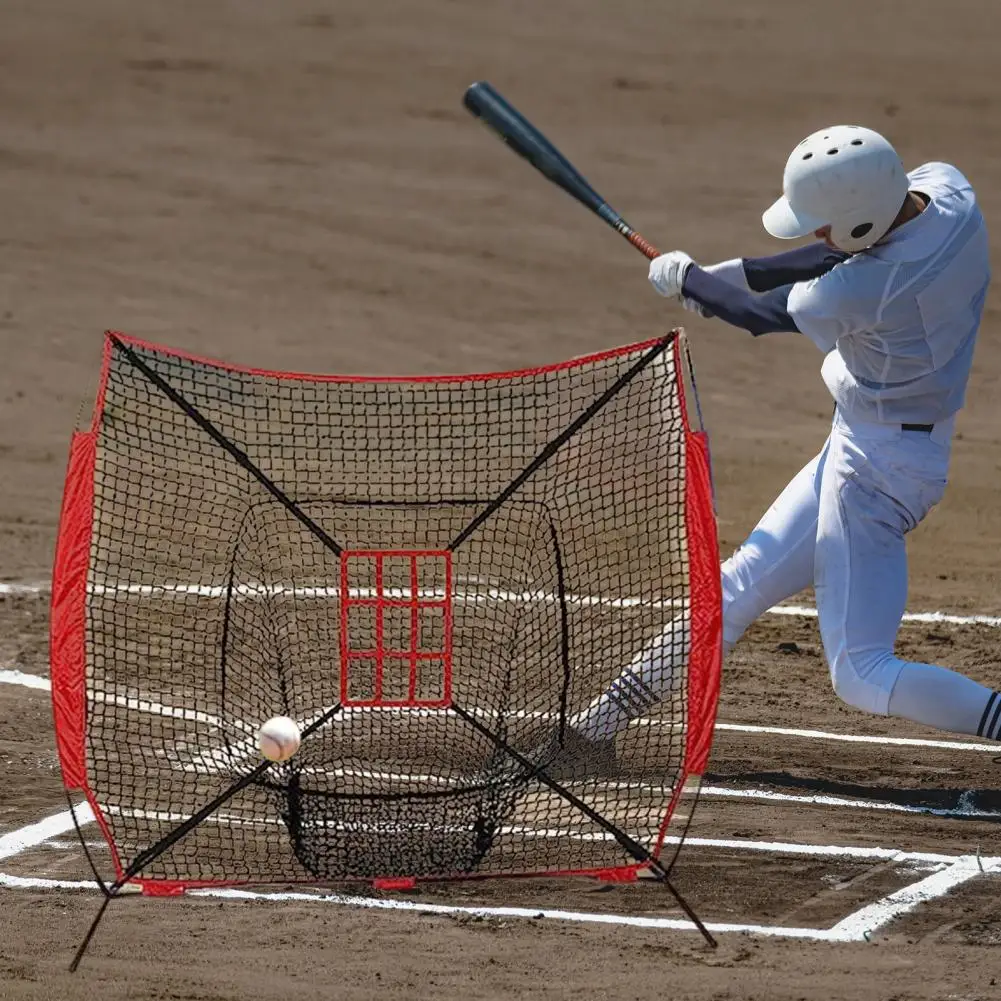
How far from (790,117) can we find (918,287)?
39.1ft

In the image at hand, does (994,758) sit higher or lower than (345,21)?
lower

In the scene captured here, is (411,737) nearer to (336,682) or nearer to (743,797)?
(336,682)

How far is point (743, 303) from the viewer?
5746mm

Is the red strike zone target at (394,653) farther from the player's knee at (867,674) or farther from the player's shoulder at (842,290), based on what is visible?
the player's shoulder at (842,290)

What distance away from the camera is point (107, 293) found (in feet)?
46.6

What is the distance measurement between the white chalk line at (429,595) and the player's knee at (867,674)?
1.75 meters

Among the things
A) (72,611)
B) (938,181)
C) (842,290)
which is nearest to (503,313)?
(938,181)

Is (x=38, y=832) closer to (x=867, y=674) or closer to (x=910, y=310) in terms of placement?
(x=867, y=674)

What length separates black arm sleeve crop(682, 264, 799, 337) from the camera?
572cm

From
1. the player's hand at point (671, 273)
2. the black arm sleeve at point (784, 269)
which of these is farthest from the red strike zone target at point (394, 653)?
the black arm sleeve at point (784, 269)

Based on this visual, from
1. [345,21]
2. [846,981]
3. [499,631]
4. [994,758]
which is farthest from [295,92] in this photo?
[846,981]

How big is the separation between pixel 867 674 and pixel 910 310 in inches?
44.2

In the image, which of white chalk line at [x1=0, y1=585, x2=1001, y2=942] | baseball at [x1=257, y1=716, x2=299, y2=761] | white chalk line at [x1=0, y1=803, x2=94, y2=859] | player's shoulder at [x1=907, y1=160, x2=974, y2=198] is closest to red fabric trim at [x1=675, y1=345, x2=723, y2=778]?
white chalk line at [x1=0, y1=585, x2=1001, y2=942]

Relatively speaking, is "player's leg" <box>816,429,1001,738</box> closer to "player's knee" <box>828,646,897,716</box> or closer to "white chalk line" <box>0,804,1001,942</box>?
"player's knee" <box>828,646,897,716</box>
